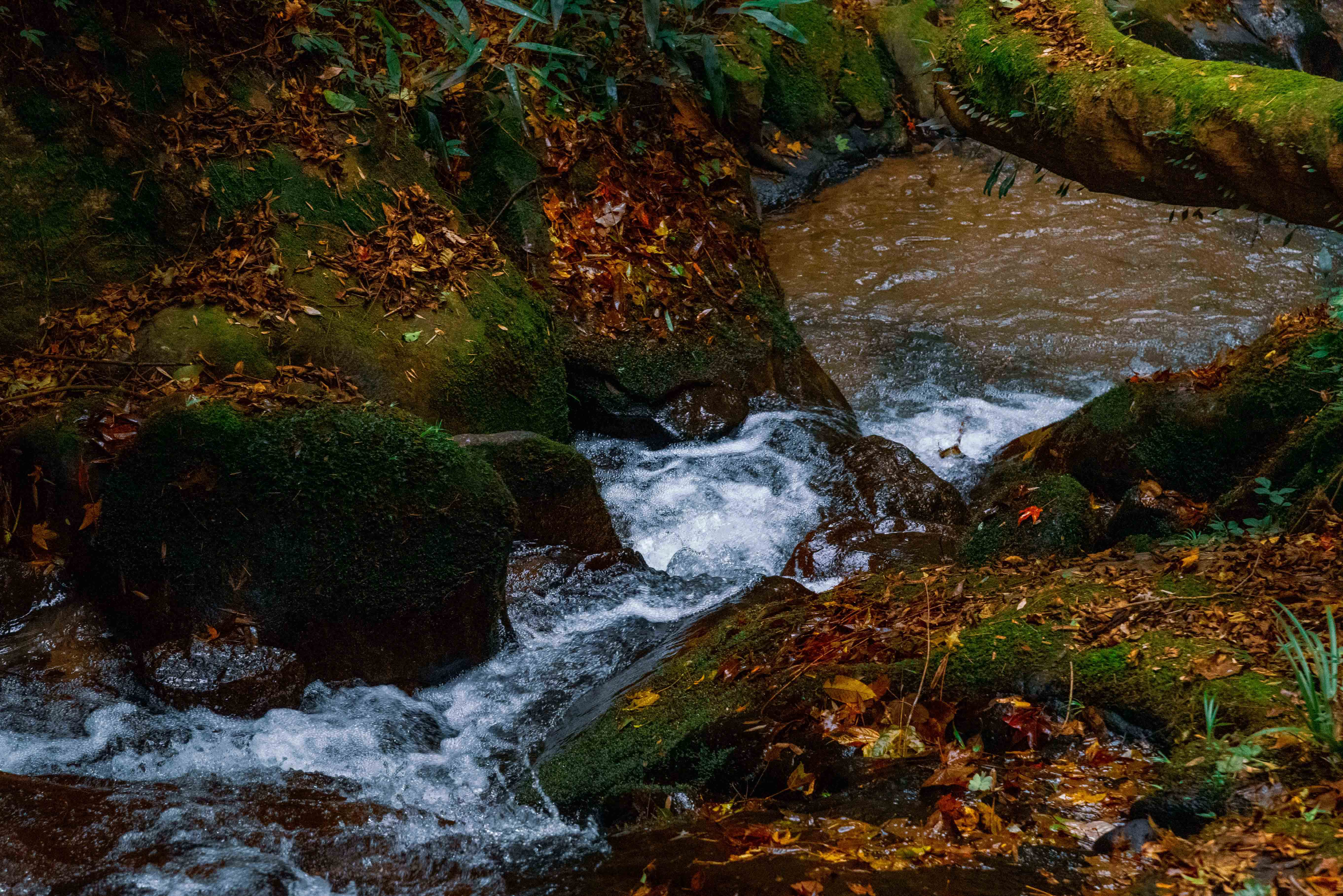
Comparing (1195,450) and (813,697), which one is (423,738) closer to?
(813,697)

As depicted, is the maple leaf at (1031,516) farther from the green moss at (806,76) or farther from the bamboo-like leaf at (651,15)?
the green moss at (806,76)

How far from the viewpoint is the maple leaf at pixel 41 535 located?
12.9ft

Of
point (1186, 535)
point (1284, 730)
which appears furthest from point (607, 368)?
point (1284, 730)

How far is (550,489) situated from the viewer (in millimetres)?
5047

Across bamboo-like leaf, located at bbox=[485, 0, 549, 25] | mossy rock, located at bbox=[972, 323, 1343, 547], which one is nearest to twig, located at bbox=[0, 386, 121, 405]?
bamboo-like leaf, located at bbox=[485, 0, 549, 25]

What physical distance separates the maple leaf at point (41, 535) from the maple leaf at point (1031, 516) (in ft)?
15.1

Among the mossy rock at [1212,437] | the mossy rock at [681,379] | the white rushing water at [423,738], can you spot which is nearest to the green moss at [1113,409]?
the mossy rock at [1212,437]

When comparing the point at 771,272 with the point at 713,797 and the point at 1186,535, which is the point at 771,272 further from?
the point at 713,797

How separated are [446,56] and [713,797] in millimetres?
5464

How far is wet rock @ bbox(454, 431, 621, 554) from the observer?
4.84 metres

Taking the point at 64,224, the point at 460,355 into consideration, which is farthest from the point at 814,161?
the point at 64,224

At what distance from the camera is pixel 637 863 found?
2.62 metres

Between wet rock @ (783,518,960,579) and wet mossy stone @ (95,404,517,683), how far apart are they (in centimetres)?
205

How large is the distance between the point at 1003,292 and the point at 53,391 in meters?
8.21
